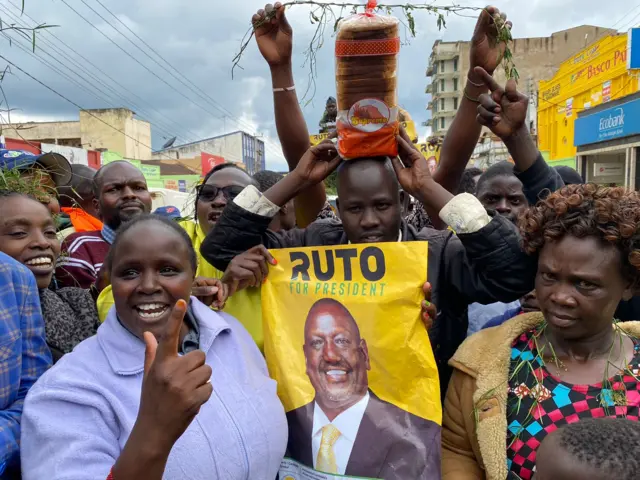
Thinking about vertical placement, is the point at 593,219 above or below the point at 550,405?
above

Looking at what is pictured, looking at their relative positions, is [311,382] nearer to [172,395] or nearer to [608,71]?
[172,395]

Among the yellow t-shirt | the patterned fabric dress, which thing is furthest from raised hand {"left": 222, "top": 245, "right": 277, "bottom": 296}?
the patterned fabric dress

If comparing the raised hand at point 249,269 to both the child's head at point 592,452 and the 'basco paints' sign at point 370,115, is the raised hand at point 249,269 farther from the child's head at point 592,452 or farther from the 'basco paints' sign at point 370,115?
the child's head at point 592,452

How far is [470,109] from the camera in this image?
8.57 ft

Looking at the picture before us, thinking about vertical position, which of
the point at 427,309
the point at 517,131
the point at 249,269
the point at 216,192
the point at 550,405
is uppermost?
the point at 517,131

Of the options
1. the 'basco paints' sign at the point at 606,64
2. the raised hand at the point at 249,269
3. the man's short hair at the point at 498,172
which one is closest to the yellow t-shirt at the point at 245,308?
the raised hand at the point at 249,269

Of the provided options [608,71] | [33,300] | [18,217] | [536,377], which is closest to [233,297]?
[33,300]

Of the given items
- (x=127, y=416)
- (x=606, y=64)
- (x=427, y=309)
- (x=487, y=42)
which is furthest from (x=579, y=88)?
(x=127, y=416)

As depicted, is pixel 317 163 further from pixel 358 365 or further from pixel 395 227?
pixel 358 365

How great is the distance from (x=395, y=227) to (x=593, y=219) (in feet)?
2.72

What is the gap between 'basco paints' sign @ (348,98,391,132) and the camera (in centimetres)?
236

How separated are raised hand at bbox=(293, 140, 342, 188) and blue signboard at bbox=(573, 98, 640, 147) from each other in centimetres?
1423

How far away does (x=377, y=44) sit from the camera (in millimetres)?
2350

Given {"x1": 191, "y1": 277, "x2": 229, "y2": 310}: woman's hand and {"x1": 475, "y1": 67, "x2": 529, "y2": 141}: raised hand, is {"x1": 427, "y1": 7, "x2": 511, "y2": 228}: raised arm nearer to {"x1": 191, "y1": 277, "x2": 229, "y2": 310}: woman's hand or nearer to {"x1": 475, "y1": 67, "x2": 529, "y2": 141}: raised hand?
{"x1": 475, "y1": 67, "x2": 529, "y2": 141}: raised hand
